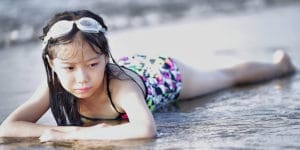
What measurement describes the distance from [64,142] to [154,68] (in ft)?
3.87

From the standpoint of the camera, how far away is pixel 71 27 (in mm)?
3443

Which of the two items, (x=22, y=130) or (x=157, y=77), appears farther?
(x=157, y=77)

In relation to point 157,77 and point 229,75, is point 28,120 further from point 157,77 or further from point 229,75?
point 229,75

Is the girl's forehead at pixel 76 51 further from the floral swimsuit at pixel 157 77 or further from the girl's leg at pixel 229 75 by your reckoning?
the girl's leg at pixel 229 75

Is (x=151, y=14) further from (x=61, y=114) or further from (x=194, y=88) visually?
(x=61, y=114)

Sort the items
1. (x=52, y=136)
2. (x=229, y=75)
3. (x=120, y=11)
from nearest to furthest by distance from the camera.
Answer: (x=52, y=136)
(x=229, y=75)
(x=120, y=11)

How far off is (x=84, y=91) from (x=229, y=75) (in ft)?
6.07

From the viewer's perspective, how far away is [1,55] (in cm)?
709

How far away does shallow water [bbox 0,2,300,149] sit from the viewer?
10.8 feet

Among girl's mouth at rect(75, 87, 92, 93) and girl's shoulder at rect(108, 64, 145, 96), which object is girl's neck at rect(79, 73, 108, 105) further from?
girl's mouth at rect(75, 87, 92, 93)

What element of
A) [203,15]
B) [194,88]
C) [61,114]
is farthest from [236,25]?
[61,114]

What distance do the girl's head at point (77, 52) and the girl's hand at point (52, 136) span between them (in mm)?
229

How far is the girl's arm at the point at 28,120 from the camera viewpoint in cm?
355

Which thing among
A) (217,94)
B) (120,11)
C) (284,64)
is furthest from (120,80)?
(120,11)
